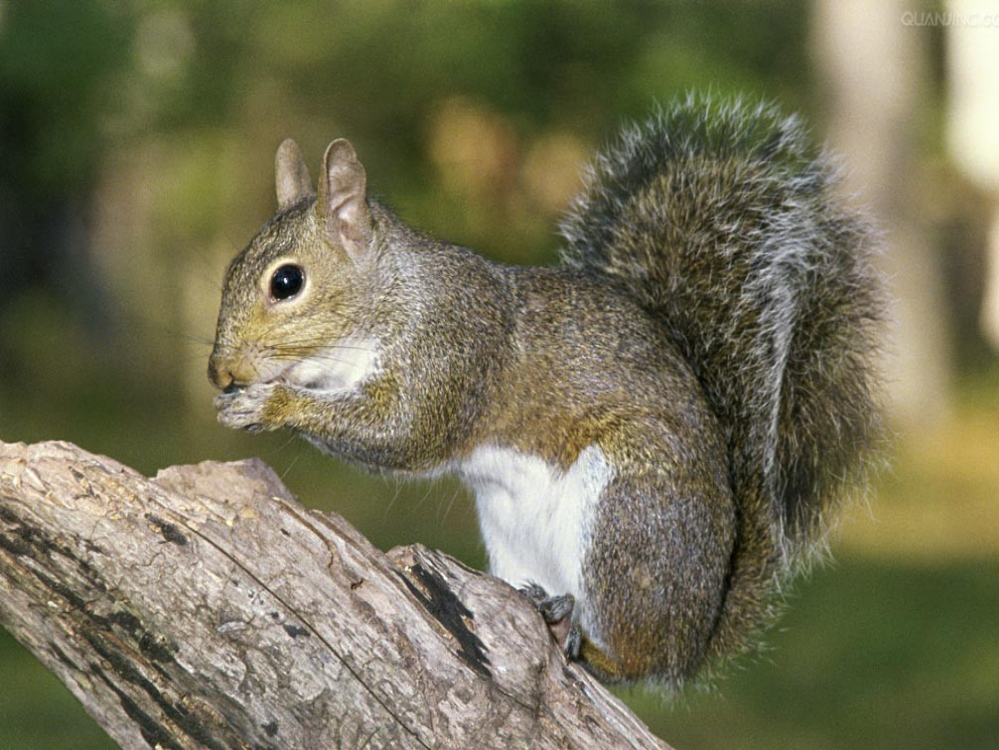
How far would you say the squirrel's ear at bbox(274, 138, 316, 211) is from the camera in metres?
3.00

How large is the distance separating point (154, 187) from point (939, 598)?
6.84m

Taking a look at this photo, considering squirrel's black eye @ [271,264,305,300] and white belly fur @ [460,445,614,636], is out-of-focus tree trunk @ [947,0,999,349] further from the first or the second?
squirrel's black eye @ [271,264,305,300]

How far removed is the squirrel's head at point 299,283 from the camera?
2.57 meters

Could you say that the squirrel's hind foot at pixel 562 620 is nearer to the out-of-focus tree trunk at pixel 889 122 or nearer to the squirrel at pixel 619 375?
the squirrel at pixel 619 375

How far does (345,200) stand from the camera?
8.89ft

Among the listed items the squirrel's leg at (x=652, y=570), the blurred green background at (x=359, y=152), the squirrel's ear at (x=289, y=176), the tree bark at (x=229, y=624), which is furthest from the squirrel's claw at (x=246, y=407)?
the blurred green background at (x=359, y=152)

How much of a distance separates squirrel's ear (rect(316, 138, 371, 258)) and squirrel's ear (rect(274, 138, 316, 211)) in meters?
0.30

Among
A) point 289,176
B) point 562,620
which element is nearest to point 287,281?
point 289,176

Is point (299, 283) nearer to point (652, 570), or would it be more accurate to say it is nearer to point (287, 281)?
point (287, 281)

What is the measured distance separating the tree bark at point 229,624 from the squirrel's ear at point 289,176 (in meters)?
0.98

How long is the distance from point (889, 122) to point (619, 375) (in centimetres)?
747

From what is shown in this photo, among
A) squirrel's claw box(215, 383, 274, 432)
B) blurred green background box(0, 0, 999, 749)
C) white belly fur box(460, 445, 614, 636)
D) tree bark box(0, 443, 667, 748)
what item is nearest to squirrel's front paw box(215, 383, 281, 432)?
squirrel's claw box(215, 383, 274, 432)

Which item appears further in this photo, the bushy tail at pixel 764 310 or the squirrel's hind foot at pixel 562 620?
the bushy tail at pixel 764 310

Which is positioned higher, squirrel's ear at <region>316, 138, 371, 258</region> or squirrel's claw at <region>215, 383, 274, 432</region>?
squirrel's ear at <region>316, 138, 371, 258</region>
